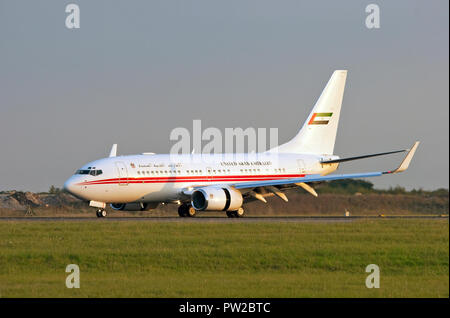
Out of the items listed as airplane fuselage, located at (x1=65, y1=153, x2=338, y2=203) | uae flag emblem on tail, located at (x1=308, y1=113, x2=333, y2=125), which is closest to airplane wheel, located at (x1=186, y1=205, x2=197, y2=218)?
airplane fuselage, located at (x1=65, y1=153, x2=338, y2=203)

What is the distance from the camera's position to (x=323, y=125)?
61188mm

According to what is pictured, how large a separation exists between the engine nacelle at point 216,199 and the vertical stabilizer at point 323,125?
28.2 feet

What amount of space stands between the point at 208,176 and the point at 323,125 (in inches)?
450

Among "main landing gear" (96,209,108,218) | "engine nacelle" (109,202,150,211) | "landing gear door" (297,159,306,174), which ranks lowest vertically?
"main landing gear" (96,209,108,218)

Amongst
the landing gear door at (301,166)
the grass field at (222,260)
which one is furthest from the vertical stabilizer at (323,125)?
the grass field at (222,260)

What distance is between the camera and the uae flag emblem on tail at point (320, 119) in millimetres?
61147

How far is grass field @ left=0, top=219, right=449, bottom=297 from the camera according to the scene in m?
22.6

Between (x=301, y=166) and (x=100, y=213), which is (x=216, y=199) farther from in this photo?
(x=301, y=166)

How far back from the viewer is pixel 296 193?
6234cm

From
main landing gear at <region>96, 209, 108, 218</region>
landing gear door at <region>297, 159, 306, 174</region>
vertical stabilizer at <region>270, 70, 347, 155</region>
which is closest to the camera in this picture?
main landing gear at <region>96, 209, 108, 218</region>

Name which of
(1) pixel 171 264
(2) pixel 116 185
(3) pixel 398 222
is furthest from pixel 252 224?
(1) pixel 171 264

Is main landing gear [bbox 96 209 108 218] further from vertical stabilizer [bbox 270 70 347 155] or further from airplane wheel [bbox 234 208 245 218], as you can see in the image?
vertical stabilizer [bbox 270 70 347 155]

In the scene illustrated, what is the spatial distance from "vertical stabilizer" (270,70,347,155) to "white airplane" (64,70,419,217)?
7cm

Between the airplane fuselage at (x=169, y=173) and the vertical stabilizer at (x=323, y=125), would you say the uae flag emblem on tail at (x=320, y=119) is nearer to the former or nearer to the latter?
the vertical stabilizer at (x=323, y=125)
